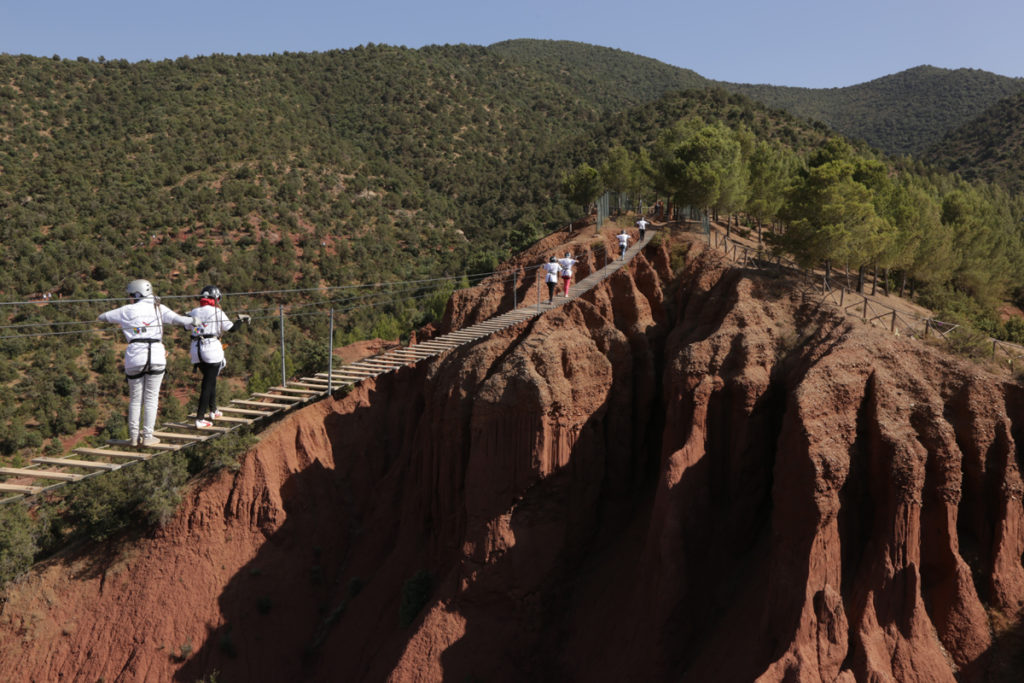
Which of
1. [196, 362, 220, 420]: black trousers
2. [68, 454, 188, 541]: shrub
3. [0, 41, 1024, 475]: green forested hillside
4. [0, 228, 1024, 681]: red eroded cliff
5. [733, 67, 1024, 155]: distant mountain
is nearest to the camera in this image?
[196, 362, 220, 420]: black trousers

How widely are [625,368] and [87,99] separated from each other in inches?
3014

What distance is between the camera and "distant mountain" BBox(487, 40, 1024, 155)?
135500mm

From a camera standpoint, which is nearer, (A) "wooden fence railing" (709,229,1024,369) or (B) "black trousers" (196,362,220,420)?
(B) "black trousers" (196,362,220,420)

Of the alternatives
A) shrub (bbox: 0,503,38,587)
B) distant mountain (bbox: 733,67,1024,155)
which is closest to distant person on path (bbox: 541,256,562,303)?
shrub (bbox: 0,503,38,587)

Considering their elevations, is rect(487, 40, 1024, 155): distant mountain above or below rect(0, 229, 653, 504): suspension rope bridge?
above

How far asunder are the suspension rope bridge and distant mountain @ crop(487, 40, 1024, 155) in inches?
4362

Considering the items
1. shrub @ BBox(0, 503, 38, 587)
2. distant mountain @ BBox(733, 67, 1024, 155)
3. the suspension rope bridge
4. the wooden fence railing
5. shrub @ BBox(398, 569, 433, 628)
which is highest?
distant mountain @ BBox(733, 67, 1024, 155)

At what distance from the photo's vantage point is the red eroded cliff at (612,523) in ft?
48.3

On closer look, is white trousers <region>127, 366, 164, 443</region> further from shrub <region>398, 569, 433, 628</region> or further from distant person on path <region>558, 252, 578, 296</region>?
distant person on path <region>558, 252, 578, 296</region>

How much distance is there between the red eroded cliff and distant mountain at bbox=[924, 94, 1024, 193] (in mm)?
69509

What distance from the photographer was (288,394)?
16969mm

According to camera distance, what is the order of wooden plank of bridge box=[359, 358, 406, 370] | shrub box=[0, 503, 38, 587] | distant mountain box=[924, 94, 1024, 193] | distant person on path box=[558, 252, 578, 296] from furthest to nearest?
distant mountain box=[924, 94, 1024, 193]
shrub box=[0, 503, 38, 587]
distant person on path box=[558, 252, 578, 296]
wooden plank of bridge box=[359, 358, 406, 370]

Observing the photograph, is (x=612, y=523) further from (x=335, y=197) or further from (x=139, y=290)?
(x=335, y=197)

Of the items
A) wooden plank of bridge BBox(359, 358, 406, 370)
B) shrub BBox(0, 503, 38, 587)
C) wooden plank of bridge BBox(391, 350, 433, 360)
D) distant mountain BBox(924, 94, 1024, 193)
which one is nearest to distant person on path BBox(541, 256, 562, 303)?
wooden plank of bridge BBox(391, 350, 433, 360)
